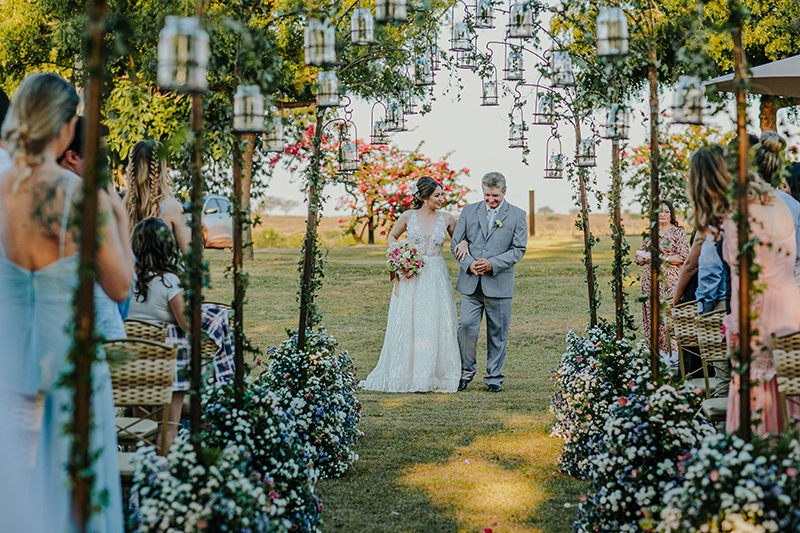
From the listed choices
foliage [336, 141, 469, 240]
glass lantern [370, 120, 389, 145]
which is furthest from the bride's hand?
foliage [336, 141, 469, 240]

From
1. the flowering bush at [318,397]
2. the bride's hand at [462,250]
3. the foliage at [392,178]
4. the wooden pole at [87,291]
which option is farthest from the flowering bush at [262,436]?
the foliage at [392,178]

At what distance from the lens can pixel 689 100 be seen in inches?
139

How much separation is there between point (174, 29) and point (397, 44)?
4204 millimetres

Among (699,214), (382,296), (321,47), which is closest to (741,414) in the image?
(699,214)

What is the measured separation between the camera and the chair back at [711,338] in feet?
14.3

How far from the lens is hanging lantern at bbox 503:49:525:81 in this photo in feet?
21.7

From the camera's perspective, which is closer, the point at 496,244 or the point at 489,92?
the point at 489,92

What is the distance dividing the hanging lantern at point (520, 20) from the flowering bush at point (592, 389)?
93.6 inches

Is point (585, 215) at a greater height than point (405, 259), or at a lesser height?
greater

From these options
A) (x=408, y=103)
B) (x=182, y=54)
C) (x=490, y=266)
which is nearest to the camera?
(x=182, y=54)

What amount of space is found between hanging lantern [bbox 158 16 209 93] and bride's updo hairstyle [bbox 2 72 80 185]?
14.2 inches

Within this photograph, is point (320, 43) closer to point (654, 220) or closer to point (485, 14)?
point (654, 220)

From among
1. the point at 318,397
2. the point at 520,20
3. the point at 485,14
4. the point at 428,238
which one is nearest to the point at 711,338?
the point at 318,397

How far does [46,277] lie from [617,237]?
373 centimetres
